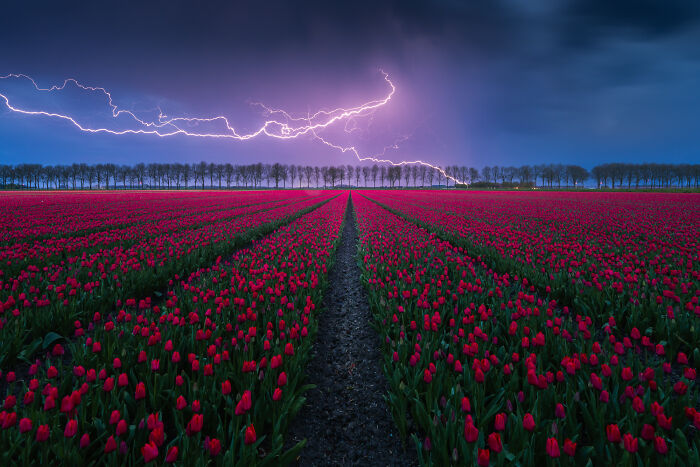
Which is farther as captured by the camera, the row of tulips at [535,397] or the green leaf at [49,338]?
the green leaf at [49,338]

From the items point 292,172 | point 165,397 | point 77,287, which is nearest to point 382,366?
point 165,397

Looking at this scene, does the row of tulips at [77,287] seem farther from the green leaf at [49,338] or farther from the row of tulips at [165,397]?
the row of tulips at [165,397]

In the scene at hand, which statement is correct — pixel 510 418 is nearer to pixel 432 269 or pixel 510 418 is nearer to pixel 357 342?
pixel 357 342

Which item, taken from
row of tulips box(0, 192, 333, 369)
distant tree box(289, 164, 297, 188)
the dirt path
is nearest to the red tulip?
the dirt path

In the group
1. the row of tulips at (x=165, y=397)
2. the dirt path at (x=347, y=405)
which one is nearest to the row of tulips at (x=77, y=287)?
the row of tulips at (x=165, y=397)

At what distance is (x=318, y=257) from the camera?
320 inches

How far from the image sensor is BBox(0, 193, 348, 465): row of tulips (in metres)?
1.95

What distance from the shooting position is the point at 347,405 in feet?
11.1

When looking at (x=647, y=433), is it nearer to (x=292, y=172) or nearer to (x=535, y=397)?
(x=535, y=397)

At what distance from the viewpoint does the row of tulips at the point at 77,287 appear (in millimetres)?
3869

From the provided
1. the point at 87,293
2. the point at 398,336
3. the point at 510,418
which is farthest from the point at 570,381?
the point at 87,293

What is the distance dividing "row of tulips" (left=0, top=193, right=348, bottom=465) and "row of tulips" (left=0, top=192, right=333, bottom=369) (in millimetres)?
382

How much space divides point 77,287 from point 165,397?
3.91 meters

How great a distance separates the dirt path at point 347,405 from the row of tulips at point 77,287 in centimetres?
330
